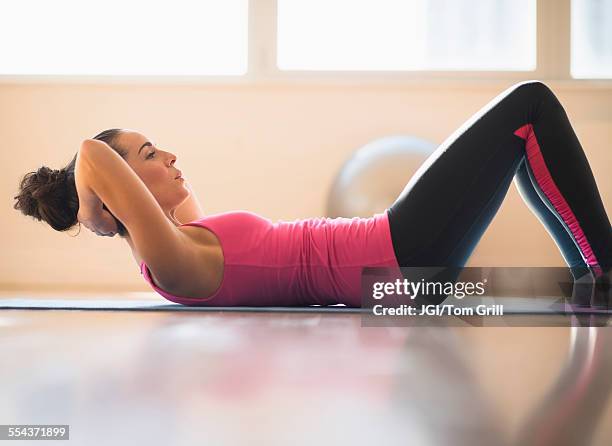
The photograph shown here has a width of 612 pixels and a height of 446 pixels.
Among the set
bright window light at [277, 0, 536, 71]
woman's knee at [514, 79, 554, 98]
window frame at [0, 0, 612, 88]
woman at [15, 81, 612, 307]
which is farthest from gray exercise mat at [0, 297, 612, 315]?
bright window light at [277, 0, 536, 71]

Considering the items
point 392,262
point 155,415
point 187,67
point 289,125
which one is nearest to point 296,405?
point 155,415

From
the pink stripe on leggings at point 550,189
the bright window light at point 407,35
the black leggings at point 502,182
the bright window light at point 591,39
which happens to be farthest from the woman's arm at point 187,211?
the bright window light at point 591,39

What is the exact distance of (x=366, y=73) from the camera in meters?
3.23

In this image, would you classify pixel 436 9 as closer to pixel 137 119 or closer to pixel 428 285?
pixel 137 119

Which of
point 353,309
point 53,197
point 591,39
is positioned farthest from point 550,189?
point 591,39

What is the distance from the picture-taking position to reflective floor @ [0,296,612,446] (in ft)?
1.52

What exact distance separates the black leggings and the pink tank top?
6cm

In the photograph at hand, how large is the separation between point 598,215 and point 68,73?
108 inches

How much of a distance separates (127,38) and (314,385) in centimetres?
302

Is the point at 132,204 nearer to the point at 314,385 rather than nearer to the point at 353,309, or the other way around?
the point at 353,309

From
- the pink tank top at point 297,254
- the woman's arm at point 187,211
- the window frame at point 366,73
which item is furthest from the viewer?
the window frame at point 366,73

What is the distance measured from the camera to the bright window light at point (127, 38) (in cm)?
330

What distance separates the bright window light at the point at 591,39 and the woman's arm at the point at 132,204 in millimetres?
2662

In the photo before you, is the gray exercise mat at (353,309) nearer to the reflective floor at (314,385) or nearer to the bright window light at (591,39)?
the reflective floor at (314,385)
